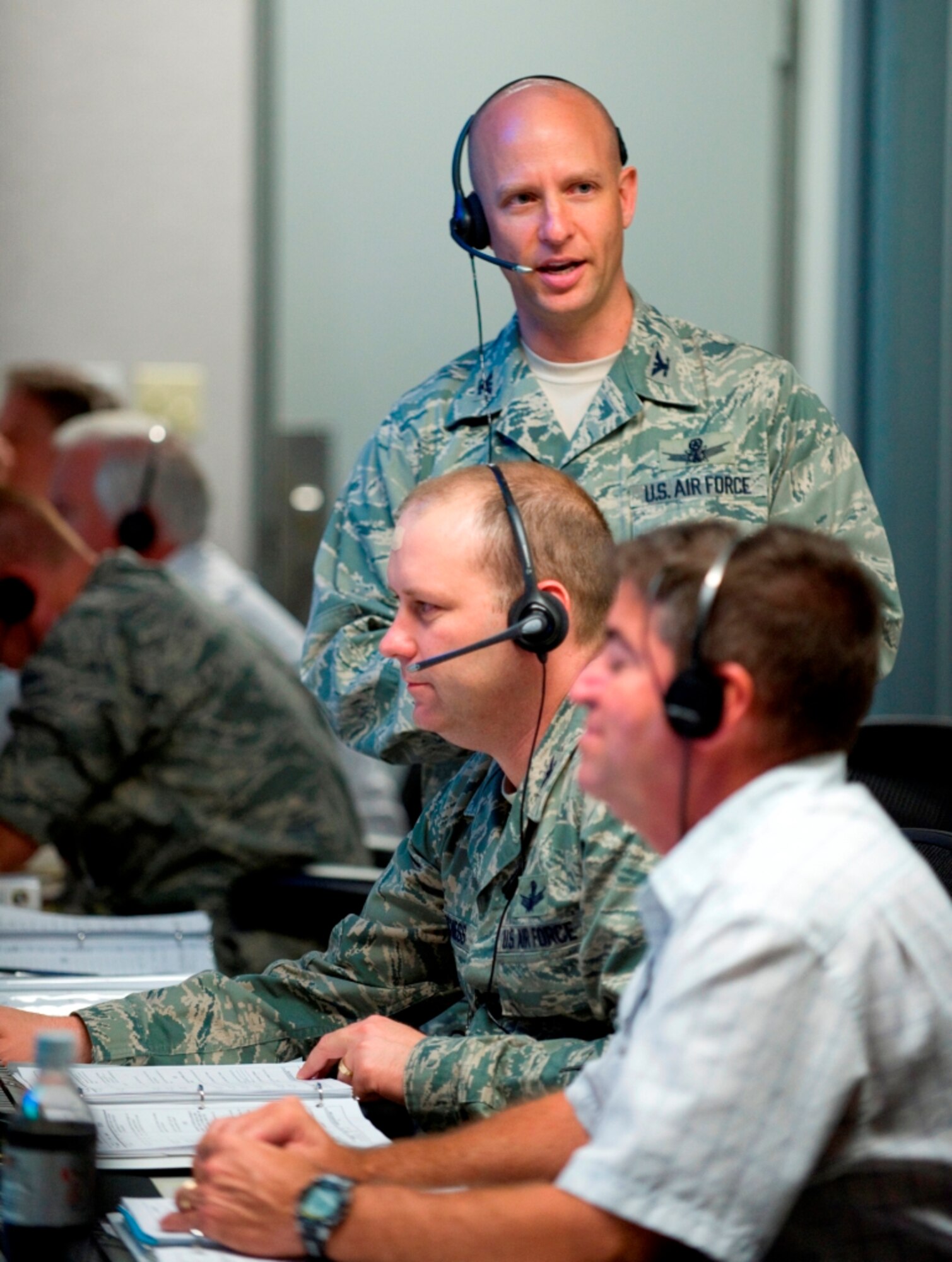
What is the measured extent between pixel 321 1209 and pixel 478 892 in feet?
1.53

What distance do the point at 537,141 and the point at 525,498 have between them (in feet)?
1.76

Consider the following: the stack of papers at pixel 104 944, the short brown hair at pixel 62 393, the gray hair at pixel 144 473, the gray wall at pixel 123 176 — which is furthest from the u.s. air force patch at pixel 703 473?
the gray wall at pixel 123 176

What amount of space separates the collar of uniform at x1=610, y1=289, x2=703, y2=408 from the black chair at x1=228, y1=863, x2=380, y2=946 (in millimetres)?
793

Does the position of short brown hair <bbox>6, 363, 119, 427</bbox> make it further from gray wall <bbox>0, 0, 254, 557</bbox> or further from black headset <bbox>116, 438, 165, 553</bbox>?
black headset <bbox>116, 438, 165, 553</bbox>

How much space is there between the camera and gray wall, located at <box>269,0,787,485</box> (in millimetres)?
3385

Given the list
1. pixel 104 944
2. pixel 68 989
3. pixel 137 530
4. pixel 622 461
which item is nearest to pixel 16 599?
pixel 137 530

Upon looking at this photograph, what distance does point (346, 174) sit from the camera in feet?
12.7

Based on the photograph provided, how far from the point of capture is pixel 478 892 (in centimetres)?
140

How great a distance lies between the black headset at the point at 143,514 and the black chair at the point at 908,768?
1729mm

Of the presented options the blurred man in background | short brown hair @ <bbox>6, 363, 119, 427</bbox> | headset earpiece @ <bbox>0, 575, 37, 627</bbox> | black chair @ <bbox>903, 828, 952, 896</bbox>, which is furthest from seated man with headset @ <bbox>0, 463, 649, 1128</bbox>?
short brown hair @ <bbox>6, 363, 119, 427</bbox>

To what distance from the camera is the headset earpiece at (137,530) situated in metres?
3.12

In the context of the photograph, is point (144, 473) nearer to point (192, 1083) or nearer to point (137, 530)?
point (137, 530)

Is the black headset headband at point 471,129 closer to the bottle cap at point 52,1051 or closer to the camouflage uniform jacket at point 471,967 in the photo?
the camouflage uniform jacket at point 471,967

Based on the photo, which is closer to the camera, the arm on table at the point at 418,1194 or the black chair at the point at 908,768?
the arm on table at the point at 418,1194
